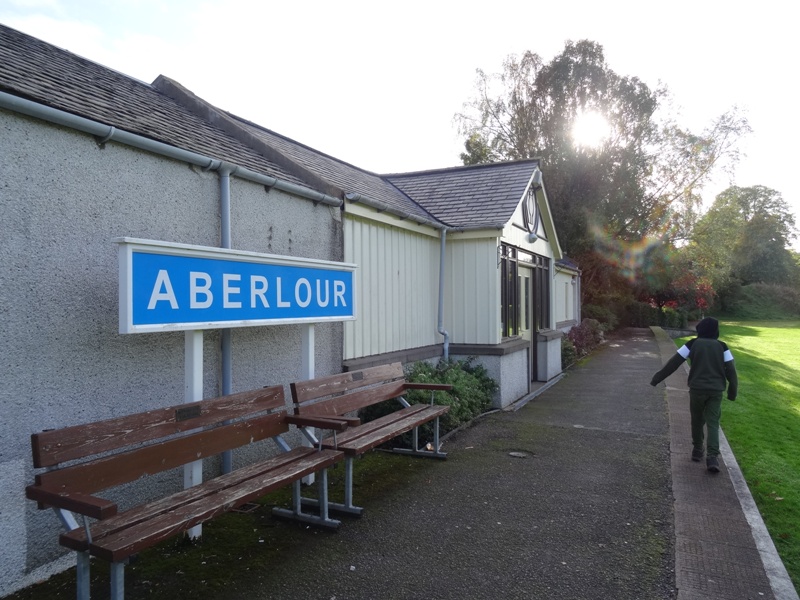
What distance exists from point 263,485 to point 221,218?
2.55m

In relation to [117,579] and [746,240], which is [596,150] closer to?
[117,579]

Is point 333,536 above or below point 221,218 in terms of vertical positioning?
below

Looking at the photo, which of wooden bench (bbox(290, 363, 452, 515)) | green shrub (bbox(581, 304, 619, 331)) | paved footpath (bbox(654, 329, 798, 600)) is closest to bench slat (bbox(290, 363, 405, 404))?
wooden bench (bbox(290, 363, 452, 515))

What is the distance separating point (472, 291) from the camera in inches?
380

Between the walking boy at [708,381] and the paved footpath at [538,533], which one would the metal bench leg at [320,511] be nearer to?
the paved footpath at [538,533]

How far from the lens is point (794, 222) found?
222ft

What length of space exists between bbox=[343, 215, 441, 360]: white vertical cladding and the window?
59.7 inches

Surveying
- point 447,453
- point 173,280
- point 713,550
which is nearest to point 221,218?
point 173,280

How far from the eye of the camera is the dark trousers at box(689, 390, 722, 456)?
19.5 ft

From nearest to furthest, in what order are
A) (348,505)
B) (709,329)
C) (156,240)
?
1. (156,240)
2. (348,505)
3. (709,329)

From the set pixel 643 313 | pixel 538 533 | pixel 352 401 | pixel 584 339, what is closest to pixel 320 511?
pixel 352 401

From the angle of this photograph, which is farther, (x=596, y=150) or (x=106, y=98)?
(x=596, y=150)

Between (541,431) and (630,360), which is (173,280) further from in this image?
(630,360)

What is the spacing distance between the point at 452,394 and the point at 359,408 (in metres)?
2.41
